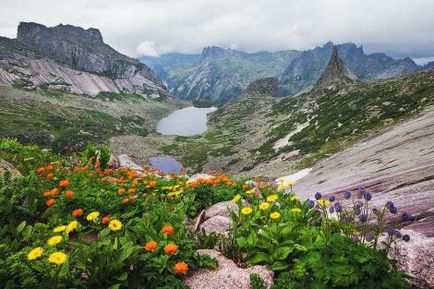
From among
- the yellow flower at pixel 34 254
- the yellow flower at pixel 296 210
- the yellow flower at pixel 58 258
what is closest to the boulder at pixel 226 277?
the yellow flower at pixel 296 210

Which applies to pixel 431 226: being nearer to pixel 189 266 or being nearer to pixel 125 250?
pixel 189 266

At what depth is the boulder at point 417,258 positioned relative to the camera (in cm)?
678

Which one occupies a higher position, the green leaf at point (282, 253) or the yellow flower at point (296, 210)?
the yellow flower at point (296, 210)

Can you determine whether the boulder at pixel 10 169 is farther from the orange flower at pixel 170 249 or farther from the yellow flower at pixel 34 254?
the orange flower at pixel 170 249

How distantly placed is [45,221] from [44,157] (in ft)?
24.9

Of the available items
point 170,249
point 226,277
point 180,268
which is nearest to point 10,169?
point 170,249

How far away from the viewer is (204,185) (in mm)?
13078

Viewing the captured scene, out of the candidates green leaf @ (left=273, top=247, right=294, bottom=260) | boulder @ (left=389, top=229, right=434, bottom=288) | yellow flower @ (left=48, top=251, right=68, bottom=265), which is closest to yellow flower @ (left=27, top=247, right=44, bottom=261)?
yellow flower @ (left=48, top=251, right=68, bottom=265)

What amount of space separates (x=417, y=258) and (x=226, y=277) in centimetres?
342

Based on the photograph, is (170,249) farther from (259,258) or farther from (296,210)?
(296,210)

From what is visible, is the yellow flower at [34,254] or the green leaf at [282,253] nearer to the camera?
the yellow flower at [34,254]

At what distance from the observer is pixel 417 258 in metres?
7.07

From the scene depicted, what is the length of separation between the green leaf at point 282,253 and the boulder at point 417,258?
5.99 feet

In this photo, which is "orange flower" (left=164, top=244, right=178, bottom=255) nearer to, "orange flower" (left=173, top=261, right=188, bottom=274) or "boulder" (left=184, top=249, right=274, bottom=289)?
"orange flower" (left=173, top=261, right=188, bottom=274)
